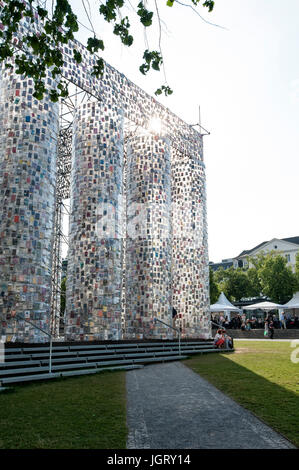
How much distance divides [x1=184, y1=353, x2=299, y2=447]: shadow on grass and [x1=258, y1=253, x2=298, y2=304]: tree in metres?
34.6

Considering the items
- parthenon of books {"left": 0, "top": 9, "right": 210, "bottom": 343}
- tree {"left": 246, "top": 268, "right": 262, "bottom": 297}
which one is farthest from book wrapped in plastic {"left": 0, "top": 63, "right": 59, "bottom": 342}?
tree {"left": 246, "top": 268, "right": 262, "bottom": 297}

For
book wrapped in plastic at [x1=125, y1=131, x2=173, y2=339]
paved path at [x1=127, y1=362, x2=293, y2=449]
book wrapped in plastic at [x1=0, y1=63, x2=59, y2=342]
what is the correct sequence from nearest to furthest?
paved path at [x1=127, y1=362, x2=293, y2=449] → book wrapped in plastic at [x1=0, y1=63, x2=59, y2=342] → book wrapped in plastic at [x1=125, y1=131, x2=173, y2=339]

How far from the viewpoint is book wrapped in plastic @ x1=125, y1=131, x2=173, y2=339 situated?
1639cm

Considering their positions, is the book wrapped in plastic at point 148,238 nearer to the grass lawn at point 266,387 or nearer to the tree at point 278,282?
the grass lawn at point 266,387

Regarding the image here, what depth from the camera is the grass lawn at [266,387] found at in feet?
15.0

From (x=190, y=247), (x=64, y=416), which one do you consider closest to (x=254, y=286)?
(x=190, y=247)

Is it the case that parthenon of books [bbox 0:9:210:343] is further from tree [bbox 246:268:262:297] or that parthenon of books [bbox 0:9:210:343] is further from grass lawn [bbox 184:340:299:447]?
tree [bbox 246:268:262:297]

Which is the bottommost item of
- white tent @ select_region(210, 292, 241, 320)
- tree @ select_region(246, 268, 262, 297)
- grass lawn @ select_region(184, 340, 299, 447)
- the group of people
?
the group of people

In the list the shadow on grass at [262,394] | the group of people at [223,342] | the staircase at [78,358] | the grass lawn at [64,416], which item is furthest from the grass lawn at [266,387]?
the group of people at [223,342]

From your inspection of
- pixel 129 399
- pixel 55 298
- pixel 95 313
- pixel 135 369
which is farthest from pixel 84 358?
pixel 55 298

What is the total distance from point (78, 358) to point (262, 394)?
552 centimetres

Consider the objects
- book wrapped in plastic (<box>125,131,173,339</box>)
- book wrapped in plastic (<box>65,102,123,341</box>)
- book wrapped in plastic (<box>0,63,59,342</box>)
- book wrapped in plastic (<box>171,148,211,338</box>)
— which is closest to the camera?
book wrapped in plastic (<box>0,63,59,342</box>)

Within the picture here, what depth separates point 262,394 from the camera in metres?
6.12

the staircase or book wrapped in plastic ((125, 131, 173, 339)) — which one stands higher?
book wrapped in plastic ((125, 131, 173, 339))
